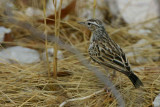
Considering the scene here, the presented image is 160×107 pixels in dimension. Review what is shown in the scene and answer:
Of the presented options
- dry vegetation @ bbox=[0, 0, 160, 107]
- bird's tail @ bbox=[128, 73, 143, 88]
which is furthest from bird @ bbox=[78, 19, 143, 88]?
dry vegetation @ bbox=[0, 0, 160, 107]

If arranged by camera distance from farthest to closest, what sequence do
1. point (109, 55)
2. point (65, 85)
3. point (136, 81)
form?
point (65, 85), point (109, 55), point (136, 81)

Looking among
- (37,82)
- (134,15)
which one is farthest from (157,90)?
(134,15)

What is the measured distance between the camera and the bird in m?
3.73

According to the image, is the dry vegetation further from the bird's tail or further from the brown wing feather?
the brown wing feather

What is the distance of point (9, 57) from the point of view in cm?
493

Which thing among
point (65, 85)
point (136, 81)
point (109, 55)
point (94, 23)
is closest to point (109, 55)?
point (109, 55)

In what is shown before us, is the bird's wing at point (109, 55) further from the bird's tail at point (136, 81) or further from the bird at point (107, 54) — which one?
the bird's tail at point (136, 81)

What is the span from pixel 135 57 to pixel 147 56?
271mm

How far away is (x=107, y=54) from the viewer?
4.10m

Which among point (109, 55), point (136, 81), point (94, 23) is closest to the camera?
point (136, 81)

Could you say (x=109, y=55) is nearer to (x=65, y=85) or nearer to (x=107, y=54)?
(x=107, y=54)

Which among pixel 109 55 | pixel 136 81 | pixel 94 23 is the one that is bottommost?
pixel 136 81

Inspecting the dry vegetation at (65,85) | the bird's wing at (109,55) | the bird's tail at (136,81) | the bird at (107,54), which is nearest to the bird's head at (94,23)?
the bird at (107,54)

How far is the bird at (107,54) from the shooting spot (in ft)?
12.3
